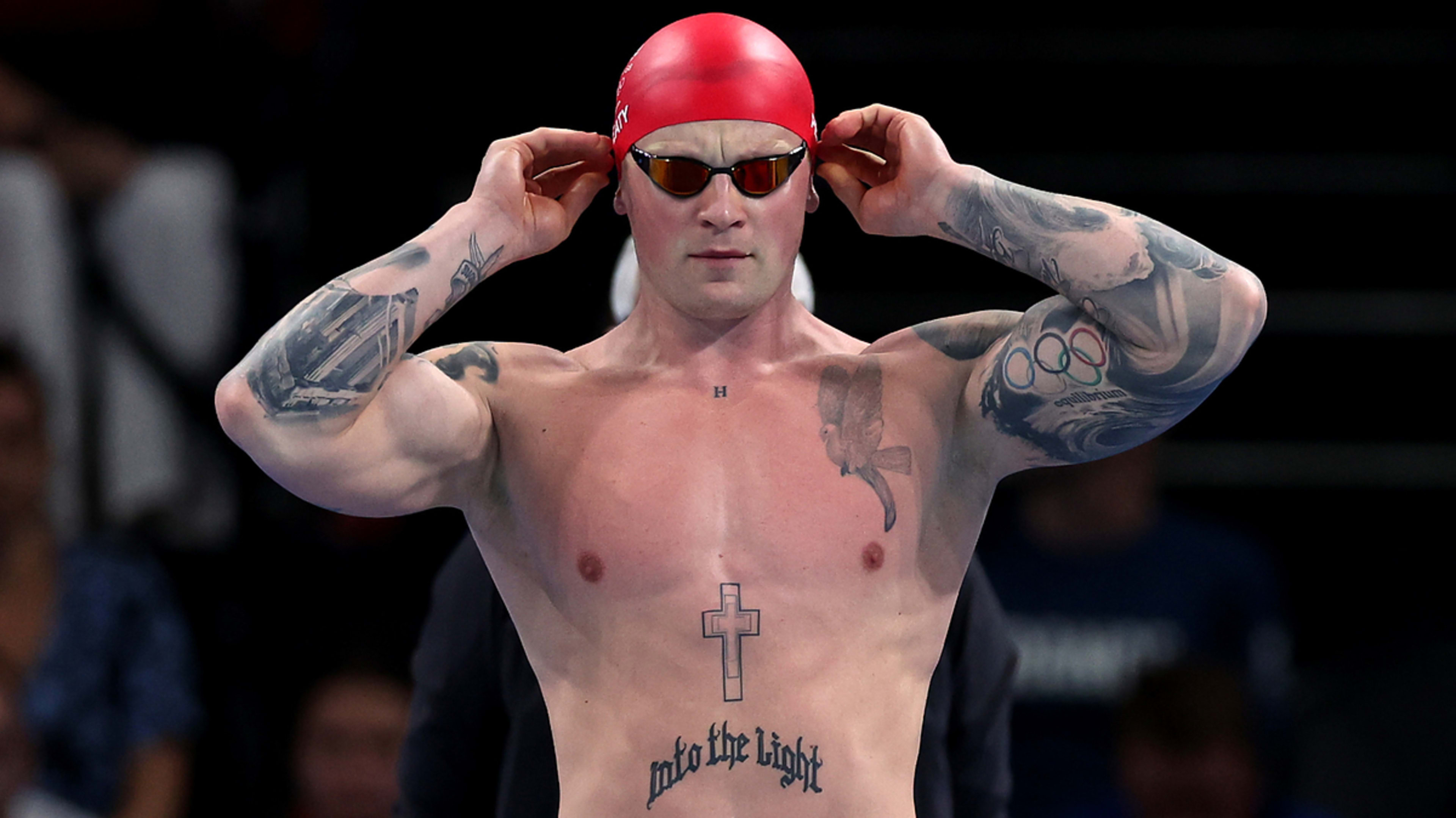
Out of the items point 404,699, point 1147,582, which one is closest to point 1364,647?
point 1147,582

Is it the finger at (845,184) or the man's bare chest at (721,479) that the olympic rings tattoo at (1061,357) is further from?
the finger at (845,184)

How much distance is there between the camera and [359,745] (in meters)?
4.11

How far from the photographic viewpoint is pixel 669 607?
8.29 feet

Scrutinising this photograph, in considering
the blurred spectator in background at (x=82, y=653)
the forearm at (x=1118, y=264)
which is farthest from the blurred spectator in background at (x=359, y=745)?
the forearm at (x=1118, y=264)

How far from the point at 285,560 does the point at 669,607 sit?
261 centimetres

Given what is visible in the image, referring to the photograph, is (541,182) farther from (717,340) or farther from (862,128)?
(862,128)

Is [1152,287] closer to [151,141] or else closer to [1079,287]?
[1079,287]

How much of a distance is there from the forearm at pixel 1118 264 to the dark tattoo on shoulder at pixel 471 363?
0.70m

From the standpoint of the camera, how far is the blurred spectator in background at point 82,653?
→ 14.2ft

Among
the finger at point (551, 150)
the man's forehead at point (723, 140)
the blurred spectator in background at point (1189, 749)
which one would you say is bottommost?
the blurred spectator in background at point (1189, 749)

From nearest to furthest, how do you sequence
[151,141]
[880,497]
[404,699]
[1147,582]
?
1. [880,497]
2. [404,699]
3. [1147,582]
4. [151,141]

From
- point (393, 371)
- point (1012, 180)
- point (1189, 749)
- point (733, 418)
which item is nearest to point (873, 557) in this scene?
point (733, 418)

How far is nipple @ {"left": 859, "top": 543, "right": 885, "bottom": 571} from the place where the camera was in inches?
101

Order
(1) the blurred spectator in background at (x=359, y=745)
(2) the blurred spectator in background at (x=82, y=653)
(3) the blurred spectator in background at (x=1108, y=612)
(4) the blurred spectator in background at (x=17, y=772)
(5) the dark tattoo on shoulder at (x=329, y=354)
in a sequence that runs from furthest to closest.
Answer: (3) the blurred spectator in background at (x=1108, y=612) < (2) the blurred spectator in background at (x=82, y=653) < (1) the blurred spectator in background at (x=359, y=745) < (4) the blurred spectator in background at (x=17, y=772) < (5) the dark tattoo on shoulder at (x=329, y=354)
